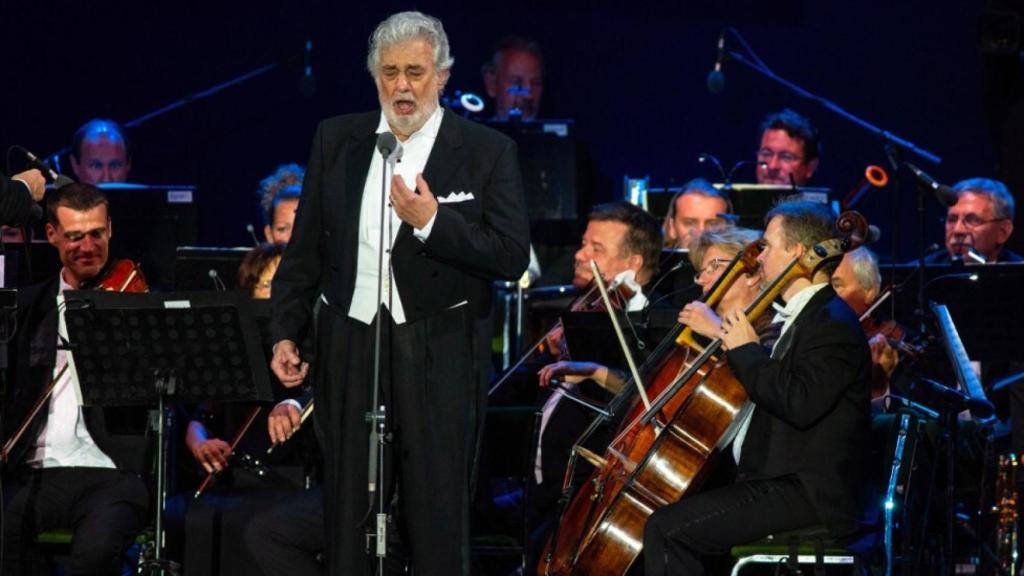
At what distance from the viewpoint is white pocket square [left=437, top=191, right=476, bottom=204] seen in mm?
4312

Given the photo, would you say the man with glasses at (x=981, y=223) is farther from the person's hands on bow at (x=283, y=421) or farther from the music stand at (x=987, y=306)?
the person's hands on bow at (x=283, y=421)

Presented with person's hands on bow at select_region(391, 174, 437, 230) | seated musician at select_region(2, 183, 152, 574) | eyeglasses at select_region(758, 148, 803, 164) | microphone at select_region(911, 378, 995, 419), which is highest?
eyeglasses at select_region(758, 148, 803, 164)

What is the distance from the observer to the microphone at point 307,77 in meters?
9.17

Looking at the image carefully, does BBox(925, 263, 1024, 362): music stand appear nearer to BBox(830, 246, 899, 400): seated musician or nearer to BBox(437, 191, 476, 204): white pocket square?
BBox(830, 246, 899, 400): seated musician

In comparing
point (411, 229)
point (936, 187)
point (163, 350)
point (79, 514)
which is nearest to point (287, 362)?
point (411, 229)

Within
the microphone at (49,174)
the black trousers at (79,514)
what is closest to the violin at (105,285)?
the black trousers at (79,514)

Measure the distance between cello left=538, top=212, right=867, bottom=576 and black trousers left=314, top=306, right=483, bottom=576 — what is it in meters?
0.82

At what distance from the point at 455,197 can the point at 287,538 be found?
168 cm

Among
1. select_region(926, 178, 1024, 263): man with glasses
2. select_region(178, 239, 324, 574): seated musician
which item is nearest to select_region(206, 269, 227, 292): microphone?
select_region(178, 239, 324, 574): seated musician

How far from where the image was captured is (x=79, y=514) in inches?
216

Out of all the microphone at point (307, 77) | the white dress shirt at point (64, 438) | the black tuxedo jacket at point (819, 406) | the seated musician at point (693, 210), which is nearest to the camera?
the black tuxedo jacket at point (819, 406)

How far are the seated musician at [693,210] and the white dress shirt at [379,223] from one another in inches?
120

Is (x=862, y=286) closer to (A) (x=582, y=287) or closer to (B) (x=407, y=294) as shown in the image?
(A) (x=582, y=287)

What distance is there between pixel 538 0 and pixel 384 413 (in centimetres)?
606
